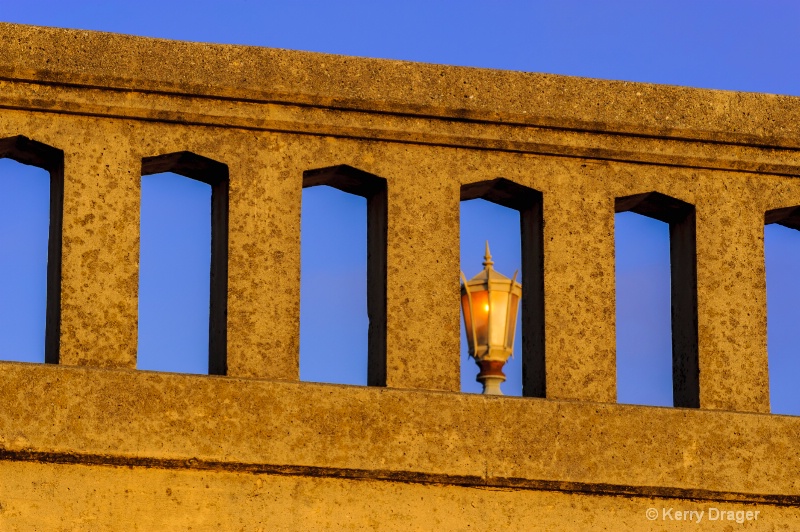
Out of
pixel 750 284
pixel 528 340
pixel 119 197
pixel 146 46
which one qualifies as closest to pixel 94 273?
pixel 119 197

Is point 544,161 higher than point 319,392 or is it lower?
higher

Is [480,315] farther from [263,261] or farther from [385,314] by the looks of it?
[263,261]

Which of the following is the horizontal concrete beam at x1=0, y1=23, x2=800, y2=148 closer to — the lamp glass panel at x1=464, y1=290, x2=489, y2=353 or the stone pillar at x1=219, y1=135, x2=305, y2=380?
the stone pillar at x1=219, y1=135, x2=305, y2=380

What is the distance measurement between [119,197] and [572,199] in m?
2.61

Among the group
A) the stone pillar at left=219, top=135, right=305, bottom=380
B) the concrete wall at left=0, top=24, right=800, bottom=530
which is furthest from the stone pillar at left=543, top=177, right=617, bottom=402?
the stone pillar at left=219, top=135, right=305, bottom=380

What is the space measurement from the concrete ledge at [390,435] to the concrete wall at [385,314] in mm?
12

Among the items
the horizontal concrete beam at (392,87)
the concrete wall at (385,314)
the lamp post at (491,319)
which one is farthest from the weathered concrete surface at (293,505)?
the lamp post at (491,319)

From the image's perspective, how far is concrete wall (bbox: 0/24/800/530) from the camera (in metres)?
12.5

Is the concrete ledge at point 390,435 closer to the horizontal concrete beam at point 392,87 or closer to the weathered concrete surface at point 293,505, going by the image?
the weathered concrete surface at point 293,505

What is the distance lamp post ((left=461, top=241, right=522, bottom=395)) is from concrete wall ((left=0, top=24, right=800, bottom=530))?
4716mm

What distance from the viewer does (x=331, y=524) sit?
12633 millimetres

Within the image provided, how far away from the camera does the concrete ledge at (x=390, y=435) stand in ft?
40.5

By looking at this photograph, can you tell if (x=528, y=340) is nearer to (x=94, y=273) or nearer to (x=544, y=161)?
(x=544, y=161)

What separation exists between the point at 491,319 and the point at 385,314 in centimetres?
544
